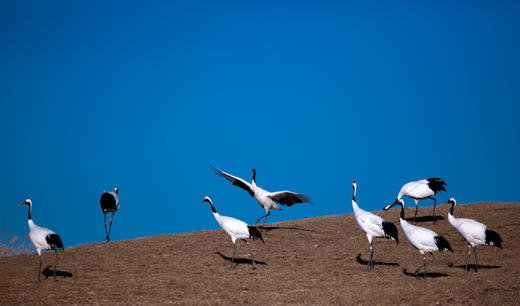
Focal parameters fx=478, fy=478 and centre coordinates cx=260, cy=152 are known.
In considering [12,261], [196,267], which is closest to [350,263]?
[196,267]

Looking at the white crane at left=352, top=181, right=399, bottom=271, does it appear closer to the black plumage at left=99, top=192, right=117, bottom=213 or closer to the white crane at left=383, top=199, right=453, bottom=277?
the white crane at left=383, top=199, right=453, bottom=277

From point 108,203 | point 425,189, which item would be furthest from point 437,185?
point 108,203

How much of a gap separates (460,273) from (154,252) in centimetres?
1024

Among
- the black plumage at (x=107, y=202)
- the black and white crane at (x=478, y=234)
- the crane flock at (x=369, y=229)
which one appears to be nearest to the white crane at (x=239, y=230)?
the crane flock at (x=369, y=229)

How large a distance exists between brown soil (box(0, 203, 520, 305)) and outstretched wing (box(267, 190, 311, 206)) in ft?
4.42

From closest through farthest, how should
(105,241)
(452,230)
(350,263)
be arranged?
1. (350,263)
2. (452,230)
3. (105,241)

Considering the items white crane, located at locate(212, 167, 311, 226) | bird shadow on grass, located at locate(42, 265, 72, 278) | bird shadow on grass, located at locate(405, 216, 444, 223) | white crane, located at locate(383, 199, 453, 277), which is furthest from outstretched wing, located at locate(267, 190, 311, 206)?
bird shadow on grass, located at locate(42, 265, 72, 278)

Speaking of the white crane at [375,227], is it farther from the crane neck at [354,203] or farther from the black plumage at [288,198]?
the black plumage at [288,198]

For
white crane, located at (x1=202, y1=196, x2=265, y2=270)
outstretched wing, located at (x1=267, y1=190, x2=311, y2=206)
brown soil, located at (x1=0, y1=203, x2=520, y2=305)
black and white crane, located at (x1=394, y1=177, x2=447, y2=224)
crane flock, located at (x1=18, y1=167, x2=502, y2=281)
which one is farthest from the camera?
black and white crane, located at (x1=394, y1=177, x2=447, y2=224)

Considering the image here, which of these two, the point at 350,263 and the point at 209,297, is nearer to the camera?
the point at 209,297

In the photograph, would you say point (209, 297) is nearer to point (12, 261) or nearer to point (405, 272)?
point (405, 272)

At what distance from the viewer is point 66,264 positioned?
16.0m

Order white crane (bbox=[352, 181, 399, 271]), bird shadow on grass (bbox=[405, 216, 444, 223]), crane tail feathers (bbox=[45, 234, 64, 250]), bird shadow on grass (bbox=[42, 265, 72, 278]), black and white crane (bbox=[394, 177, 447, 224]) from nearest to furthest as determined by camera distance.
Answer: crane tail feathers (bbox=[45, 234, 64, 250]) < white crane (bbox=[352, 181, 399, 271]) < bird shadow on grass (bbox=[42, 265, 72, 278]) < black and white crane (bbox=[394, 177, 447, 224]) < bird shadow on grass (bbox=[405, 216, 444, 223])

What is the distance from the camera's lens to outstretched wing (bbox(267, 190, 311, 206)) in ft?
60.9
